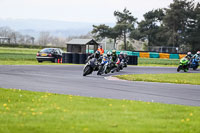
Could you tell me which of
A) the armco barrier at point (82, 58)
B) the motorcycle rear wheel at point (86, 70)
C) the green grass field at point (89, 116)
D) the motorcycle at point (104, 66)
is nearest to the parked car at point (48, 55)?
the armco barrier at point (82, 58)

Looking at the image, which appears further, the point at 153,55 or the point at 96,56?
the point at 153,55

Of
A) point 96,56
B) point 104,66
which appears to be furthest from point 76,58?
point 96,56

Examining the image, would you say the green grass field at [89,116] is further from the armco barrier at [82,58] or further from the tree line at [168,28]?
the tree line at [168,28]

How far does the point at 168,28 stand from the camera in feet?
244

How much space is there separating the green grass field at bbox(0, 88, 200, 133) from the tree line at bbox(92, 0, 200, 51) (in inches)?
2436

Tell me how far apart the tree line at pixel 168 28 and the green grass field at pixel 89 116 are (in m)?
61.9

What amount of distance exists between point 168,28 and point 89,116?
67572mm

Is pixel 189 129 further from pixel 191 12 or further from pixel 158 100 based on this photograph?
pixel 191 12

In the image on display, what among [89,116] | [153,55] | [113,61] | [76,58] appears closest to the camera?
[89,116]

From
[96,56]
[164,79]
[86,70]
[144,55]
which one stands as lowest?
[164,79]

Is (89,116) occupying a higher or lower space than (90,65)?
lower

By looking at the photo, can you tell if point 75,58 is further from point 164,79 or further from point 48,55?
point 164,79

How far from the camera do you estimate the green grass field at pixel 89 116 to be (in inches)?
291

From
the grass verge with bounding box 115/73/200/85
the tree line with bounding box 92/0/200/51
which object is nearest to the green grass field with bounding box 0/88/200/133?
the grass verge with bounding box 115/73/200/85
